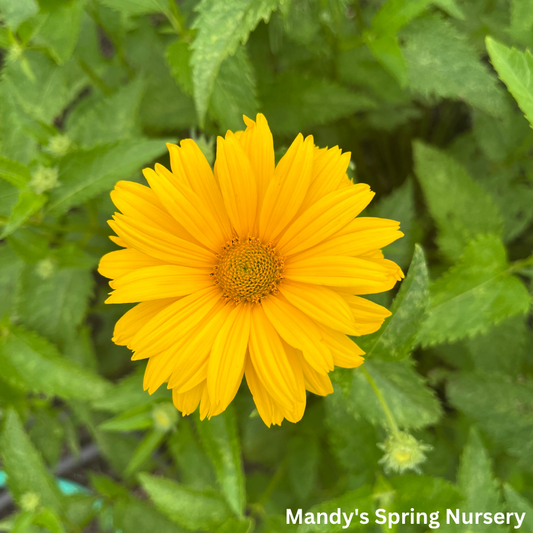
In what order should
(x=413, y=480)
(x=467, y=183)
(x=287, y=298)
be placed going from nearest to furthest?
(x=287, y=298), (x=413, y=480), (x=467, y=183)

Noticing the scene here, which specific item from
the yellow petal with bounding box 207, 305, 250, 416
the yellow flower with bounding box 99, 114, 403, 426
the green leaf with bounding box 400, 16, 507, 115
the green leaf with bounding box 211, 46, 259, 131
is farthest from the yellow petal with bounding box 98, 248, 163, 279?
the green leaf with bounding box 400, 16, 507, 115

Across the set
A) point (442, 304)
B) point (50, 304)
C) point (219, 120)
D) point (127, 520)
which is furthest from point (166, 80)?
point (127, 520)

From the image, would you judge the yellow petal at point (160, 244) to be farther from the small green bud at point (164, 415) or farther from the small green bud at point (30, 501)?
the small green bud at point (30, 501)

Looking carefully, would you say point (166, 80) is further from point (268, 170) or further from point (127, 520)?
point (127, 520)

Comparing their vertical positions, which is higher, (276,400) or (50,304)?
(276,400)

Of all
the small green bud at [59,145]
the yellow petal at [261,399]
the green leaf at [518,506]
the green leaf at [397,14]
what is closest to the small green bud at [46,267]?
the small green bud at [59,145]

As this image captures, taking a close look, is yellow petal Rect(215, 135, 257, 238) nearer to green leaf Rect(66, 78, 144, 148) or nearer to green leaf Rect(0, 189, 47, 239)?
green leaf Rect(0, 189, 47, 239)
